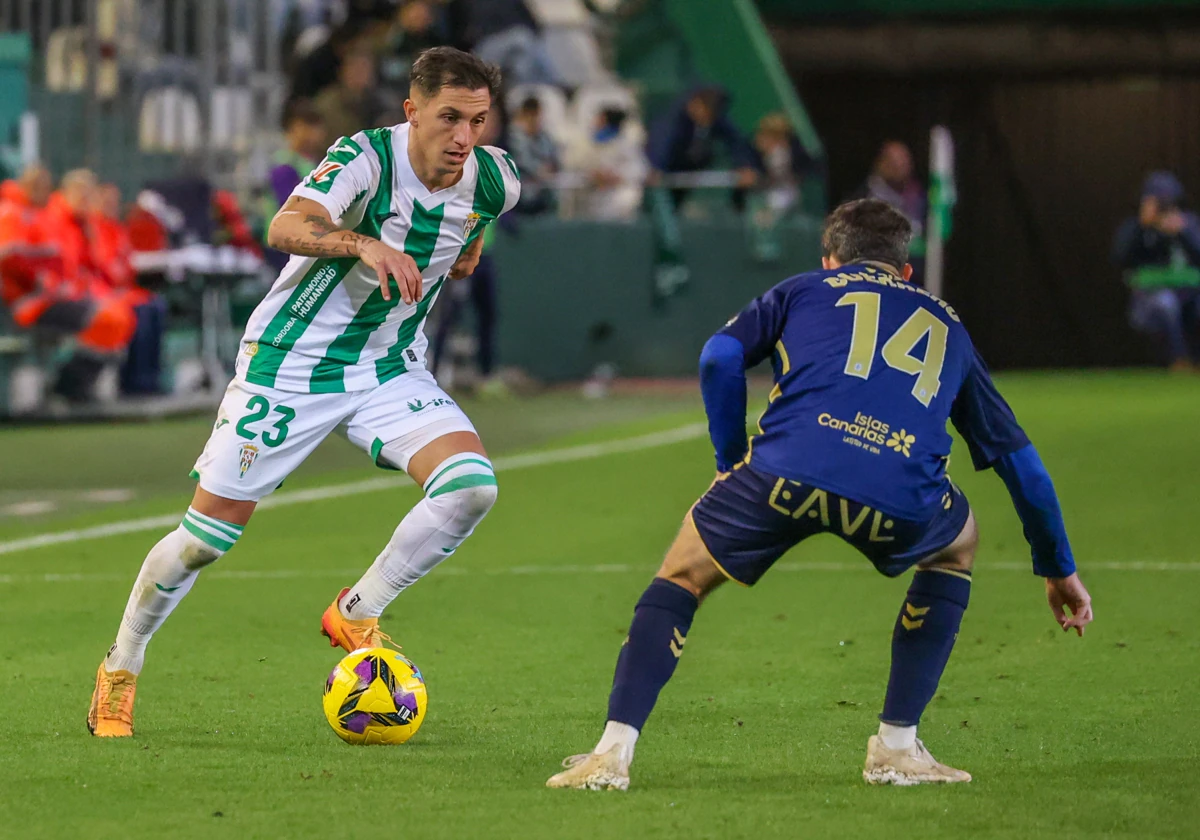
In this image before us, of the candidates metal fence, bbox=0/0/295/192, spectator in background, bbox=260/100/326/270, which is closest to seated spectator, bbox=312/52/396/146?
metal fence, bbox=0/0/295/192

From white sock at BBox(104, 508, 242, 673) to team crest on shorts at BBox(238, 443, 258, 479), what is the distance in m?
0.17

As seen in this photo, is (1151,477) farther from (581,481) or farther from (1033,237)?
(1033,237)

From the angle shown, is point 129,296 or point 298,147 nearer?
point 298,147

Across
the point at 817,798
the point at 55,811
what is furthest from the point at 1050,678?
the point at 55,811

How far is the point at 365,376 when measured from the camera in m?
6.24

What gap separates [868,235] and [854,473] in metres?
0.65

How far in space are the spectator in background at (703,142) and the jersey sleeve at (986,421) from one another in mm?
15476

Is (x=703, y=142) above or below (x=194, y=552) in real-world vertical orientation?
above

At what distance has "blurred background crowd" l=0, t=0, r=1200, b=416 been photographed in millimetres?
16375

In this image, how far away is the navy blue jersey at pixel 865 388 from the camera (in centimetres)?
480

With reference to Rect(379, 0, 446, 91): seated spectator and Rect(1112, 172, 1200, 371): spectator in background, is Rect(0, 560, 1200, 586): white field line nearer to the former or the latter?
Rect(379, 0, 446, 91): seated spectator

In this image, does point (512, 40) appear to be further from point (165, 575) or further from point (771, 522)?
point (771, 522)

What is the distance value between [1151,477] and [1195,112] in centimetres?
1456

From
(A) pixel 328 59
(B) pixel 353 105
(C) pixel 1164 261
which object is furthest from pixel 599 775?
(C) pixel 1164 261
